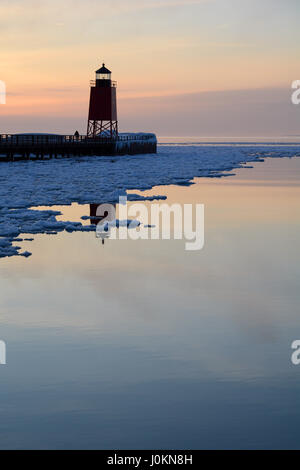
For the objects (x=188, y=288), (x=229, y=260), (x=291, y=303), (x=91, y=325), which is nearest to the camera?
(x=91, y=325)

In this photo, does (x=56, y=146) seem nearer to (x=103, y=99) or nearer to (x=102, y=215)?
(x=103, y=99)

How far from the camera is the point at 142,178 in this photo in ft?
121

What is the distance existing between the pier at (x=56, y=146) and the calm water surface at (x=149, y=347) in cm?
4297

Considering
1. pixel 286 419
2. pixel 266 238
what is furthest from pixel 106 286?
pixel 266 238

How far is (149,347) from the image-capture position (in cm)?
789

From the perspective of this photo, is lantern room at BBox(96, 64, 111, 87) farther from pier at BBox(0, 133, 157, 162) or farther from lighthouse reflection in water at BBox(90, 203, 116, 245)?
lighthouse reflection in water at BBox(90, 203, 116, 245)

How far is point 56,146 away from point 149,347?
176 feet

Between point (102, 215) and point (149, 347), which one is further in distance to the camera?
point (102, 215)

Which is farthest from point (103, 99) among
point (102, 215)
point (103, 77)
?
point (102, 215)

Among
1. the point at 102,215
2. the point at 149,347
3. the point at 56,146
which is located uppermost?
the point at 56,146

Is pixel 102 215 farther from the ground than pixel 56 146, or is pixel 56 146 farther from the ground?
pixel 56 146
